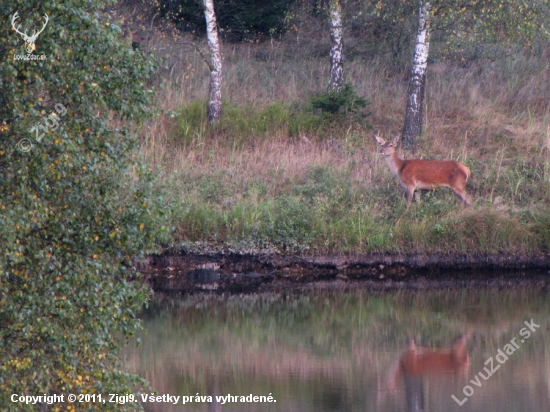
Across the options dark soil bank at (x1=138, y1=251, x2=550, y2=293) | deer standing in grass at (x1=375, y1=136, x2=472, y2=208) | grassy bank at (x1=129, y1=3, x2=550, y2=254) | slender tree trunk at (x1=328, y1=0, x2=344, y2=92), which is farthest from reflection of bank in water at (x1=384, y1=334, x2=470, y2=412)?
slender tree trunk at (x1=328, y1=0, x2=344, y2=92)

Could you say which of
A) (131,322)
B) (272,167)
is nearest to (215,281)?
(272,167)

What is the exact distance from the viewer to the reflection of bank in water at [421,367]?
28.6 feet

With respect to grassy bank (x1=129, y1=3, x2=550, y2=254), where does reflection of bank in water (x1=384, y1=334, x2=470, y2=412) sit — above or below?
below

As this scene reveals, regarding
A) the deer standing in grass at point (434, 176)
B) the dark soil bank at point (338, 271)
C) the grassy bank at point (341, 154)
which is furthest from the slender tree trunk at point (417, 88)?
the dark soil bank at point (338, 271)

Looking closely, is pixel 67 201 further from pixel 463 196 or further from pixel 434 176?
pixel 463 196

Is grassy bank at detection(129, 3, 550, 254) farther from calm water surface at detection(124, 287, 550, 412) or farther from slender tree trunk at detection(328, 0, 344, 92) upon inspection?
calm water surface at detection(124, 287, 550, 412)

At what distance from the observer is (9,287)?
5305 mm

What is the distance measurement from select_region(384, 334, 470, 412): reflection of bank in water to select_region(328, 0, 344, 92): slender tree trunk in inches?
351

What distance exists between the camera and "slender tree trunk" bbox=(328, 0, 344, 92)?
18109 millimetres

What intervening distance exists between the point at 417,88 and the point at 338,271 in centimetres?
511

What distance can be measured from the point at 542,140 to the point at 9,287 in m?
14.4

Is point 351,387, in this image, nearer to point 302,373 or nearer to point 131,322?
point 302,373

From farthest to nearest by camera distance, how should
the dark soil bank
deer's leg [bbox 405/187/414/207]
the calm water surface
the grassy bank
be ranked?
1. deer's leg [bbox 405/187/414/207]
2. the grassy bank
3. the dark soil bank
4. the calm water surface

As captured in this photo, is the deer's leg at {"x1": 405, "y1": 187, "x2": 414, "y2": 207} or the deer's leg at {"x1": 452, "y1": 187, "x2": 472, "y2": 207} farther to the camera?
the deer's leg at {"x1": 405, "y1": 187, "x2": 414, "y2": 207}
